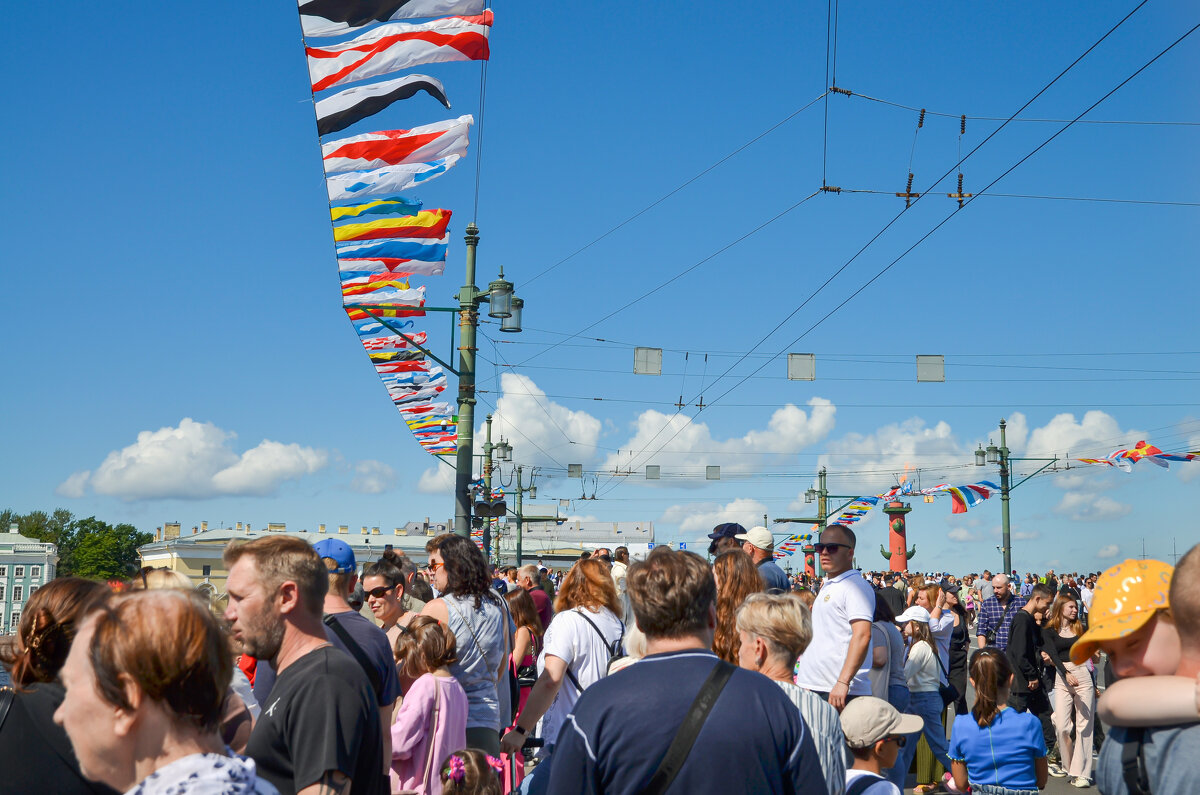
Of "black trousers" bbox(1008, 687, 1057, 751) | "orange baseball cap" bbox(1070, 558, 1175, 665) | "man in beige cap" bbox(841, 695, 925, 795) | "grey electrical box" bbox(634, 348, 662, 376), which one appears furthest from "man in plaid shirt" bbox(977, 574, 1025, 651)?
"grey electrical box" bbox(634, 348, 662, 376)

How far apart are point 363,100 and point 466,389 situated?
468cm

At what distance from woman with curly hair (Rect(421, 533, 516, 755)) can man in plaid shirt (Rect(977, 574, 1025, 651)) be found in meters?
7.23

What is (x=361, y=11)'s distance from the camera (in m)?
9.77

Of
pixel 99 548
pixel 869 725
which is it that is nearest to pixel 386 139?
pixel 869 725

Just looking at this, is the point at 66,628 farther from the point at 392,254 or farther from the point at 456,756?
the point at 392,254

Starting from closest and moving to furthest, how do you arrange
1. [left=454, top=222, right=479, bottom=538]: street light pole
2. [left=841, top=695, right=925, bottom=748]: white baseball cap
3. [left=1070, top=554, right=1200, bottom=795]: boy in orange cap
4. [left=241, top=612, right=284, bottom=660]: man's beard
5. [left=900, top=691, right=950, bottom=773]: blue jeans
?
[left=1070, top=554, right=1200, bottom=795]: boy in orange cap, [left=241, top=612, right=284, bottom=660]: man's beard, [left=841, top=695, right=925, bottom=748]: white baseball cap, [left=900, top=691, right=950, bottom=773]: blue jeans, [left=454, top=222, right=479, bottom=538]: street light pole

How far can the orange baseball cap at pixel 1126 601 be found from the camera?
2.53m

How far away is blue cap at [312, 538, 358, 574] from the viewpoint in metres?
5.03

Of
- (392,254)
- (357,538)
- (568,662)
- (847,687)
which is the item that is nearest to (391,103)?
(392,254)

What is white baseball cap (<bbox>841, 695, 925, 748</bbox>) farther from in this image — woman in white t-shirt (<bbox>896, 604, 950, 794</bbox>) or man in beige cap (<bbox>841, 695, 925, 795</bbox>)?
woman in white t-shirt (<bbox>896, 604, 950, 794</bbox>)

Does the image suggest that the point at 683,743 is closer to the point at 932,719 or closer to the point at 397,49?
the point at 932,719

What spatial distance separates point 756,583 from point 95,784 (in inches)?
140

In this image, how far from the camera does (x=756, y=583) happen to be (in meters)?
5.64

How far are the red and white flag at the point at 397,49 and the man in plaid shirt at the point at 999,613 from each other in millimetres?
8279
